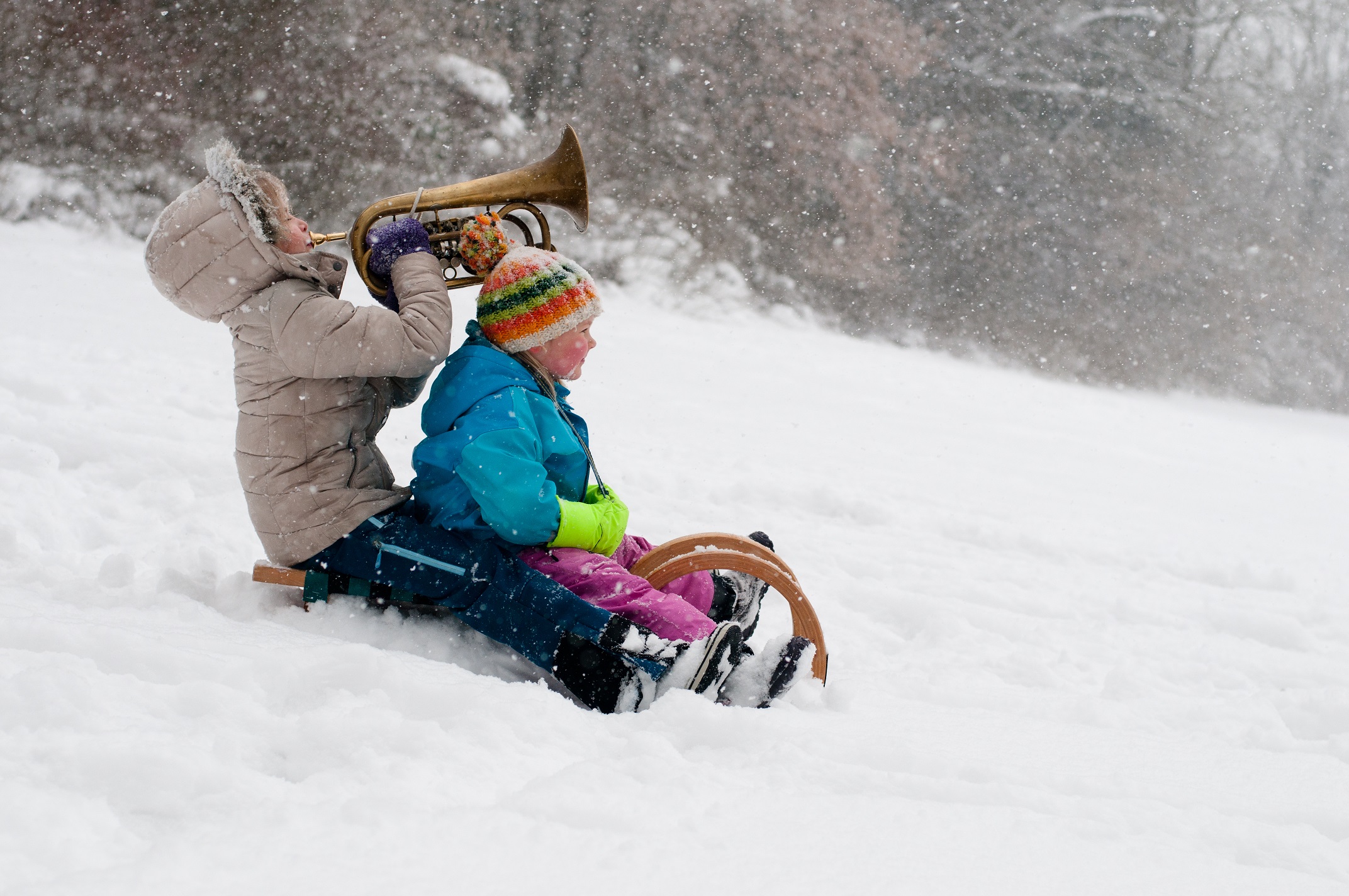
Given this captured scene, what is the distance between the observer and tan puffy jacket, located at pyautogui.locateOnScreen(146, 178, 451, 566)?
2.31 m

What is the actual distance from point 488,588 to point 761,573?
742 mm

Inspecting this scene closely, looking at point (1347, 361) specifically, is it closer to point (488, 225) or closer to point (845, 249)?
point (845, 249)

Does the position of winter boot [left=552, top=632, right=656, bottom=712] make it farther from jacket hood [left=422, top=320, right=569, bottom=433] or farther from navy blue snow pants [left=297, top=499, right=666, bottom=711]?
jacket hood [left=422, top=320, right=569, bottom=433]

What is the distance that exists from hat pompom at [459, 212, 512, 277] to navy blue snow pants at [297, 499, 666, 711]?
73 cm

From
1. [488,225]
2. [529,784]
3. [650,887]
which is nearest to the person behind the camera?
[650,887]

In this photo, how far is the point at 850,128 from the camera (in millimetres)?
12781

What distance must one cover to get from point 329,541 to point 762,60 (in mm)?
11679

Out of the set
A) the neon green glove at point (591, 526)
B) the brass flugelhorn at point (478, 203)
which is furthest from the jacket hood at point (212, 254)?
the neon green glove at point (591, 526)

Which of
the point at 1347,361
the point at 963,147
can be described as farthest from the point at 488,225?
the point at 1347,361

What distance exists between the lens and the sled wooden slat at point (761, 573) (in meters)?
2.61

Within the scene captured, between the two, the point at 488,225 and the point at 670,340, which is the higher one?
the point at 488,225

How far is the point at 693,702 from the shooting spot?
210 cm

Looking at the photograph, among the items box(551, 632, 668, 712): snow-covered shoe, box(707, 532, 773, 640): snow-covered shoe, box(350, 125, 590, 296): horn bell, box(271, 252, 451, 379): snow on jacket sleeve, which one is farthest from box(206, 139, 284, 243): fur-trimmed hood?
box(707, 532, 773, 640): snow-covered shoe

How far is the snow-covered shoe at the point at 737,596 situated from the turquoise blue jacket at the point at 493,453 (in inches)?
21.3
